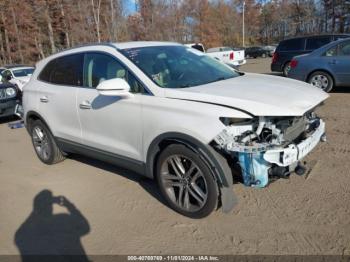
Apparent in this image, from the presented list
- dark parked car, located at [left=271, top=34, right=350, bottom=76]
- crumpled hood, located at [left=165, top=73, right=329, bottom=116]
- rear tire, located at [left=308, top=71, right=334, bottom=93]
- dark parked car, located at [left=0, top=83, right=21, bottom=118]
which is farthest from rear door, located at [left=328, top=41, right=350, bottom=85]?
dark parked car, located at [left=0, top=83, right=21, bottom=118]

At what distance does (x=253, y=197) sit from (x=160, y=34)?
169 ft

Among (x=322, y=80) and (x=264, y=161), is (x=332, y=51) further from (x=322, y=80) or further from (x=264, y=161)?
(x=264, y=161)

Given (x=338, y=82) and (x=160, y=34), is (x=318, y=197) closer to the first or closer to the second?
(x=338, y=82)

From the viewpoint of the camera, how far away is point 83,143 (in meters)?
4.70

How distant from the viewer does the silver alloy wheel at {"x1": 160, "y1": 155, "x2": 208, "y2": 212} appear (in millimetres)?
3533

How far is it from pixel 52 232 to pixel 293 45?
1208 centimetres

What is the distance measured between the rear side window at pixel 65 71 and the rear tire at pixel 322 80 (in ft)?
22.7

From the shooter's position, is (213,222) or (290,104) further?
(213,222)

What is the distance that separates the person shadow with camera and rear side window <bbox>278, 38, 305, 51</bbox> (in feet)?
37.5

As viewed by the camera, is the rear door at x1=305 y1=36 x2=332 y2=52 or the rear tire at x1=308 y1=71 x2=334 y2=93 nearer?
the rear tire at x1=308 y1=71 x2=334 y2=93

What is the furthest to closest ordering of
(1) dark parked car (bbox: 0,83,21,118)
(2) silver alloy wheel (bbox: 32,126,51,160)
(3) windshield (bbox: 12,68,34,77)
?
(3) windshield (bbox: 12,68,34,77)
(1) dark parked car (bbox: 0,83,21,118)
(2) silver alloy wheel (bbox: 32,126,51,160)

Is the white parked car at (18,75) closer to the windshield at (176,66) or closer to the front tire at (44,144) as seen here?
the front tire at (44,144)

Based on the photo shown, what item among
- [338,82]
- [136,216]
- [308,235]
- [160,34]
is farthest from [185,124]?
[160,34]

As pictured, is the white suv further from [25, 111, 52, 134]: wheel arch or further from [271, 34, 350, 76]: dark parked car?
[271, 34, 350, 76]: dark parked car
